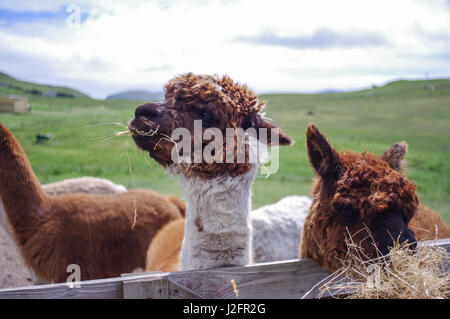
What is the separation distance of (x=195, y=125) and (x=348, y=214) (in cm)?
105

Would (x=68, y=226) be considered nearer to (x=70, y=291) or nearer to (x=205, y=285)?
(x=70, y=291)

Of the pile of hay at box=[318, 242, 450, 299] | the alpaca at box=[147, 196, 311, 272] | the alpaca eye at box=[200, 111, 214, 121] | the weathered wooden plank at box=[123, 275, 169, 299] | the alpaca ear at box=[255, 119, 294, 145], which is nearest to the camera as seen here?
the pile of hay at box=[318, 242, 450, 299]

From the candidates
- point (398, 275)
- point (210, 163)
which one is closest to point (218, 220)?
point (210, 163)

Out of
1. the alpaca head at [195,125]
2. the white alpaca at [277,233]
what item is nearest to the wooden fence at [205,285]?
the alpaca head at [195,125]

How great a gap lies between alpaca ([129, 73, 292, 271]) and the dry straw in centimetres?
79

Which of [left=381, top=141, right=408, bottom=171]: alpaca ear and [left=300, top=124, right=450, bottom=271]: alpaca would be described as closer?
[left=300, top=124, right=450, bottom=271]: alpaca

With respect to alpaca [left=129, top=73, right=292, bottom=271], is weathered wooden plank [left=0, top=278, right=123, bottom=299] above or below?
below

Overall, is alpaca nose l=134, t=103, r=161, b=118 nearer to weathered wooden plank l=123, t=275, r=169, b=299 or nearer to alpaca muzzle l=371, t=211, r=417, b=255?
weathered wooden plank l=123, t=275, r=169, b=299

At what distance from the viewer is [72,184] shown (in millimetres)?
4578

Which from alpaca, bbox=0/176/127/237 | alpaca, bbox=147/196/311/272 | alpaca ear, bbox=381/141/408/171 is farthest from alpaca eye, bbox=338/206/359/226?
alpaca, bbox=0/176/127/237

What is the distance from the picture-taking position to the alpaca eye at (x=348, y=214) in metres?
1.98

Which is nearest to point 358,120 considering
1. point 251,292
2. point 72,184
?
point 72,184

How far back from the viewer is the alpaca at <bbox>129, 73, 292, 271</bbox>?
2.22 meters
